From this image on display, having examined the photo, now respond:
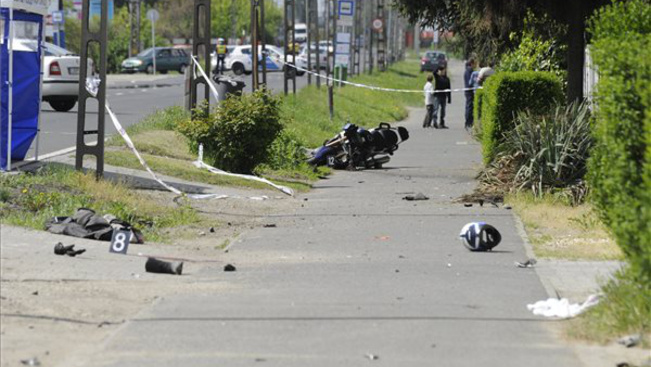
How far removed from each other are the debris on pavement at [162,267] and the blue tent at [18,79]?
5.46 meters

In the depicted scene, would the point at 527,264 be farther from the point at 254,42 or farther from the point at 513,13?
the point at 254,42

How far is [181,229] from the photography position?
44.5 feet

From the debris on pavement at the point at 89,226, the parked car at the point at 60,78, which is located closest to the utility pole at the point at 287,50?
the parked car at the point at 60,78

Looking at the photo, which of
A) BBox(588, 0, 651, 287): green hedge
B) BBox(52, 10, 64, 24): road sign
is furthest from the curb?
BBox(52, 10, 64, 24): road sign

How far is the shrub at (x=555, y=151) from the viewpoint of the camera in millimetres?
16016

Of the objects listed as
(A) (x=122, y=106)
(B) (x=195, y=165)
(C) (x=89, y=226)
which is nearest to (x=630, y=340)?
(C) (x=89, y=226)

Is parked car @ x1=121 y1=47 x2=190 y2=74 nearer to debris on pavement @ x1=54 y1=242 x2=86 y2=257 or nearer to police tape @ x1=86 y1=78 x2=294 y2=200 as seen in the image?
police tape @ x1=86 y1=78 x2=294 y2=200

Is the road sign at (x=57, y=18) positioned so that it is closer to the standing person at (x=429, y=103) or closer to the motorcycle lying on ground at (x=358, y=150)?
the standing person at (x=429, y=103)

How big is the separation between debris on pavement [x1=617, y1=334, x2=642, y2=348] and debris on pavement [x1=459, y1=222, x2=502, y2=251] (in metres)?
4.04

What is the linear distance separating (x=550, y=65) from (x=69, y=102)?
13.0 m

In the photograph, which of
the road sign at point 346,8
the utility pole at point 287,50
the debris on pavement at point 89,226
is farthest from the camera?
the road sign at point 346,8

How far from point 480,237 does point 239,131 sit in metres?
7.68

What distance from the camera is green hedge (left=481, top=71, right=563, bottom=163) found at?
17812 mm

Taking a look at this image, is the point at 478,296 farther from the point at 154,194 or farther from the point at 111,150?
the point at 111,150
